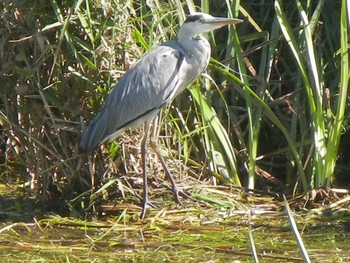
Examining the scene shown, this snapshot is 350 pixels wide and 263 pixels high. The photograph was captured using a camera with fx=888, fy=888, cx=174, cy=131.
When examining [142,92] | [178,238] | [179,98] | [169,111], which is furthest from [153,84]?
[178,238]

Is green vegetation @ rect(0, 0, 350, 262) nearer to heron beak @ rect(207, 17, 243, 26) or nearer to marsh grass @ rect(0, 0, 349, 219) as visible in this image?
marsh grass @ rect(0, 0, 349, 219)

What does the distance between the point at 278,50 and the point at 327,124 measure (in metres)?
0.71

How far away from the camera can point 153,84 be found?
5.17 meters

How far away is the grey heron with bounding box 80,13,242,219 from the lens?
493cm

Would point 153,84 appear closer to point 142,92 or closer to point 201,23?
point 142,92

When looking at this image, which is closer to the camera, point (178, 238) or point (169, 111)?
point (178, 238)

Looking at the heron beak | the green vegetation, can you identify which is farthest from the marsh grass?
the heron beak

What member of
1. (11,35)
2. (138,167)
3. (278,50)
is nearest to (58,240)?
(138,167)

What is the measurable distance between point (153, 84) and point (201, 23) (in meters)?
0.46

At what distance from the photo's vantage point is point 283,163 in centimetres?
572

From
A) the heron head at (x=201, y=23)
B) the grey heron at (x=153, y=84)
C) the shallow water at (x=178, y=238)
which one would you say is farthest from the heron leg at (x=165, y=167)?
the heron head at (x=201, y=23)

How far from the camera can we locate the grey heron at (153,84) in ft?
16.2

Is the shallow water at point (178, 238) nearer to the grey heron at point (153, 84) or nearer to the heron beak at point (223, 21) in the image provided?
the grey heron at point (153, 84)

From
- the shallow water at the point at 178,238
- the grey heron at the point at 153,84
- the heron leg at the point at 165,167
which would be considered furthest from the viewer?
the heron leg at the point at 165,167
